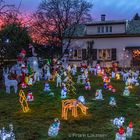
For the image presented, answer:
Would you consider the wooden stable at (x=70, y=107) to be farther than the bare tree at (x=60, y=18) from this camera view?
No

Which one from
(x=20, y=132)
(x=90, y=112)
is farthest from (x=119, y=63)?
(x=20, y=132)

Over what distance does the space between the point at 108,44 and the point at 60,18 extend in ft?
22.9

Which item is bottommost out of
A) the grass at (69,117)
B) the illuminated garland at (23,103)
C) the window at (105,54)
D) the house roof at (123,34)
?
the grass at (69,117)

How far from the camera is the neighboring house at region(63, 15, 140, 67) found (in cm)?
5478

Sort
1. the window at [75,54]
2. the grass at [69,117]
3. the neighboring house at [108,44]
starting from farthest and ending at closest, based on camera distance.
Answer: the window at [75,54] < the neighboring house at [108,44] < the grass at [69,117]

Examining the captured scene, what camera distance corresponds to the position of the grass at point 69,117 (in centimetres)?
1377

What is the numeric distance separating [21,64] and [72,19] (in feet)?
89.4

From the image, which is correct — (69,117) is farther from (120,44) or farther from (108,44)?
(108,44)

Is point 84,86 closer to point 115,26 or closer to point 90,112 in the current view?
point 90,112

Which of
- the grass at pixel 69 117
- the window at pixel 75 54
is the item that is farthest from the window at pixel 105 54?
the grass at pixel 69 117

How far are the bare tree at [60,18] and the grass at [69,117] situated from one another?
3452 cm

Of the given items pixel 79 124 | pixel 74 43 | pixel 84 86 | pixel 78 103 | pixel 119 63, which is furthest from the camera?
pixel 74 43

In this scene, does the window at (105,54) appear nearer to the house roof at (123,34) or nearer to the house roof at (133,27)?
the house roof at (123,34)

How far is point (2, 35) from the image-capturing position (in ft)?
108
